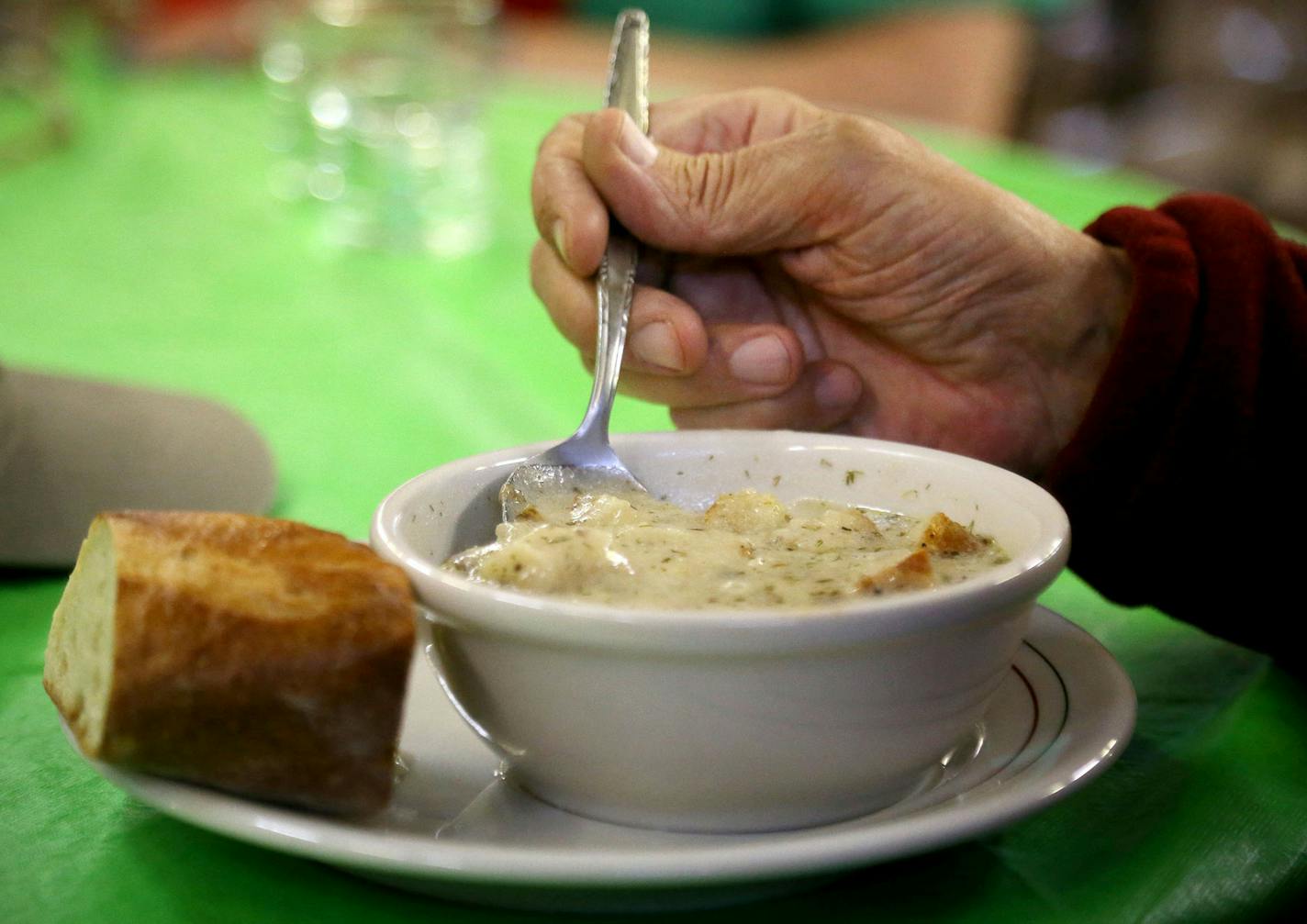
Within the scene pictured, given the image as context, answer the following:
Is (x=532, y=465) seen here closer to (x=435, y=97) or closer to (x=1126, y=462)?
(x=1126, y=462)

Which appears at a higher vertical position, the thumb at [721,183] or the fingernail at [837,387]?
the thumb at [721,183]

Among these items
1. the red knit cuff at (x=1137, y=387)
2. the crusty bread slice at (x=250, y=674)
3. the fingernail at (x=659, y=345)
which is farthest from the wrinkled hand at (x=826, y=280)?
the crusty bread slice at (x=250, y=674)

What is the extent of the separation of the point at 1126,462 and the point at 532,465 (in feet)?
1.46

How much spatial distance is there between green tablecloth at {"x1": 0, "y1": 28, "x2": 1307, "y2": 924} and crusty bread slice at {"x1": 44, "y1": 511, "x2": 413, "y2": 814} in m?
0.06

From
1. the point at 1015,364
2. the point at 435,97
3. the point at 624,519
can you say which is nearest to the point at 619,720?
the point at 624,519

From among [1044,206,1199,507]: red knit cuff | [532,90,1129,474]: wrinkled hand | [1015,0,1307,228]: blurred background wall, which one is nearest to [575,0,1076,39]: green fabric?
[1015,0,1307,228]: blurred background wall

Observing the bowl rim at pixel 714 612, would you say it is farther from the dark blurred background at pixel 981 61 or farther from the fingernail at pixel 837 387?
the dark blurred background at pixel 981 61

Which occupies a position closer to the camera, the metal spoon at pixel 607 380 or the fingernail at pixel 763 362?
the metal spoon at pixel 607 380

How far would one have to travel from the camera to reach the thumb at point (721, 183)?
1085mm

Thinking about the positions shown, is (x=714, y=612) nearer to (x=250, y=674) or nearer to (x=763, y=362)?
(x=250, y=674)

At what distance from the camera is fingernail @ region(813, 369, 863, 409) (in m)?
1.26

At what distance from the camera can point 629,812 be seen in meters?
0.66

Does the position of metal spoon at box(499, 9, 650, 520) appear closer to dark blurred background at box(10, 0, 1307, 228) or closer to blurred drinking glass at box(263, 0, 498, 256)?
blurred drinking glass at box(263, 0, 498, 256)

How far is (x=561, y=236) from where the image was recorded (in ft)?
3.76
